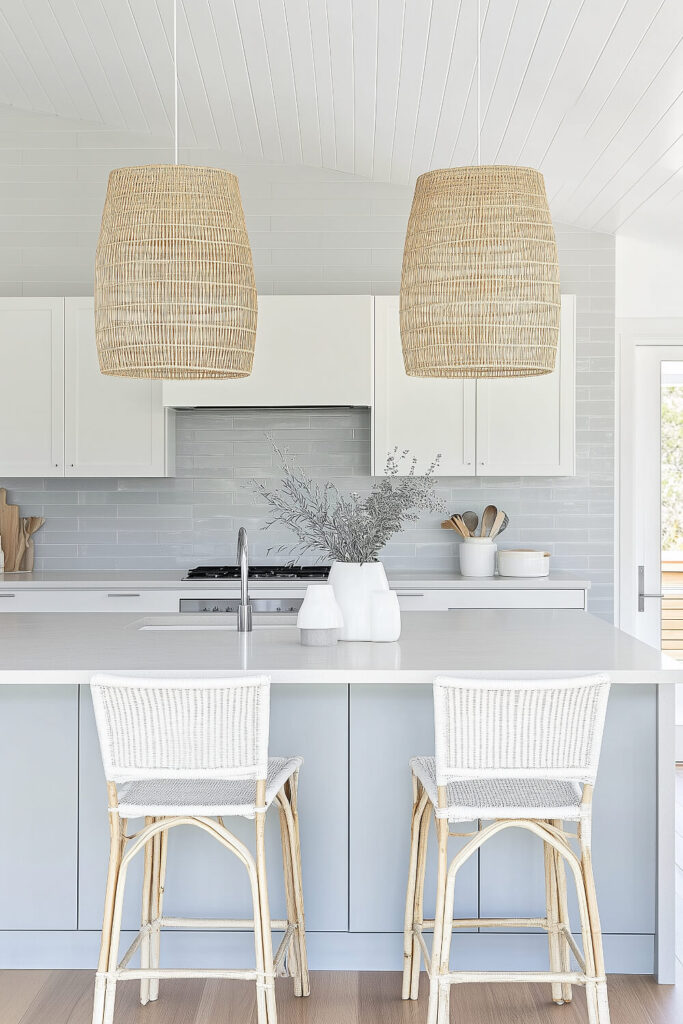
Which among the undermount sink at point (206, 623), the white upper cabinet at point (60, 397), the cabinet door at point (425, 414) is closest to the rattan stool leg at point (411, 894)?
the undermount sink at point (206, 623)

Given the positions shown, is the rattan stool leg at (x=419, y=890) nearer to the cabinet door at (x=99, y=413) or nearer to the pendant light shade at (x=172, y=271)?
the pendant light shade at (x=172, y=271)

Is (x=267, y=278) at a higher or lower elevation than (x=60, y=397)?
higher

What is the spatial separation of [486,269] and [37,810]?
6.60 ft

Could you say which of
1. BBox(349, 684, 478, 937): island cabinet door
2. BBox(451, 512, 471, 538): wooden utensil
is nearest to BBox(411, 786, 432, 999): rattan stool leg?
BBox(349, 684, 478, 937): island cabinet door

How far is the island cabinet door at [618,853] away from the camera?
2.93 meters

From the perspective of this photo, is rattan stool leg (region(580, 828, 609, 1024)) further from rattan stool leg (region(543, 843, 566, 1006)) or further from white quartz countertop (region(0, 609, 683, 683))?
white quartz countertop (region(0, 609, 683, 683))

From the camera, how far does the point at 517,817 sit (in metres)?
2.37

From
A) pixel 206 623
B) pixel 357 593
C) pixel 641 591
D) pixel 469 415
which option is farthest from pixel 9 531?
pixel 641 591

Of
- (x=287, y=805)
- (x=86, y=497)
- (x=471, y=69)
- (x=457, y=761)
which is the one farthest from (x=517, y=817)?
(x=86, y=497)

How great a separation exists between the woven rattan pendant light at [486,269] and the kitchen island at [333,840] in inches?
35.4

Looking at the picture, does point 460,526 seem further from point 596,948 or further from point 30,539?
point 596,948

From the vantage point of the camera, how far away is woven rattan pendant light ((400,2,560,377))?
260cm

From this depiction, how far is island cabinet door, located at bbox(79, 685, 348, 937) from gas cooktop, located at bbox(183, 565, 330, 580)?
1980 mm

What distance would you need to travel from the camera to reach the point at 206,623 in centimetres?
363
